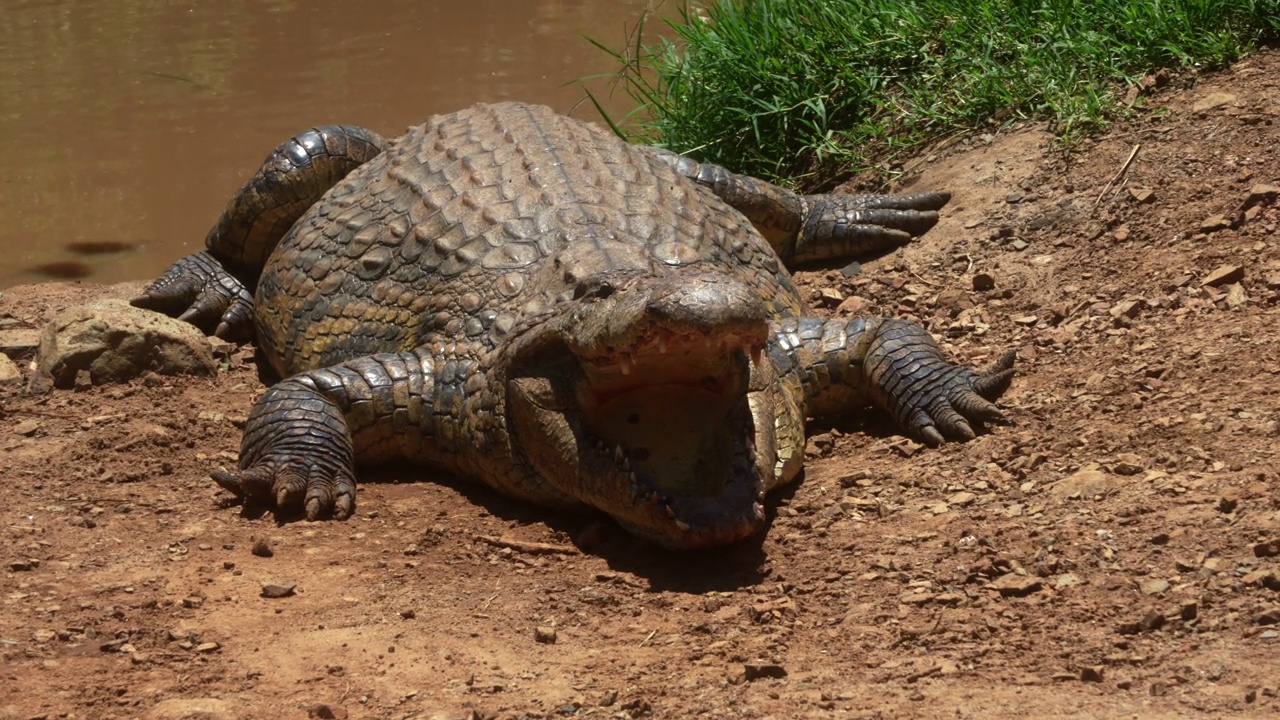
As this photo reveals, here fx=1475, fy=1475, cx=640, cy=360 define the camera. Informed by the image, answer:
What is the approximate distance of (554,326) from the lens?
177 inches

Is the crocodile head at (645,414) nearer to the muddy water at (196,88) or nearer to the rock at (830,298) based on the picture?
the rock at (830,298)

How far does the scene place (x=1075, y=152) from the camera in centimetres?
639

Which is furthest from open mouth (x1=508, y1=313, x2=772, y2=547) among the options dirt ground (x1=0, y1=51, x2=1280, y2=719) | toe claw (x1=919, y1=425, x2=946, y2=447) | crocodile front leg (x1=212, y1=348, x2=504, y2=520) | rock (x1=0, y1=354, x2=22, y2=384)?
rock (x1=0, y1=354, x2=22, y2=384)

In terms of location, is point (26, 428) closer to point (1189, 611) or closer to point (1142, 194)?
point (1189, 611)

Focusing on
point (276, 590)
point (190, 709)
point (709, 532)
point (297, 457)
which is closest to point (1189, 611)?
point (709, 532)

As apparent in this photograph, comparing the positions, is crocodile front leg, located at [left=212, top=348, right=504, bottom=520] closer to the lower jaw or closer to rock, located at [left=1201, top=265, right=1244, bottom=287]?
the lower jaw

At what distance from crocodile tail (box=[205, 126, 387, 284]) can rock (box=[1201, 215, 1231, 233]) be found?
3.65m

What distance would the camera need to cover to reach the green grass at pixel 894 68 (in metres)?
6.66

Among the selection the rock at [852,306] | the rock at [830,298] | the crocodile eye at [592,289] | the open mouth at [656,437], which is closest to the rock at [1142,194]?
the rock at [852,306]

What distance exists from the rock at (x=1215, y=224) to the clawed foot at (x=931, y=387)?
3.60ft

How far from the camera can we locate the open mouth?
13.7ft

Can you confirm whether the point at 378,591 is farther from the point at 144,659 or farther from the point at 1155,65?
the point at 1155,65

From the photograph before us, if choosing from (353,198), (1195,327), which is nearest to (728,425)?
(1195,327)

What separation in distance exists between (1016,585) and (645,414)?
50.8 inches
